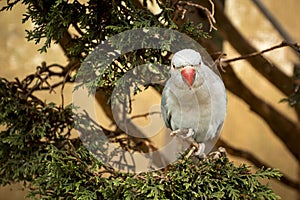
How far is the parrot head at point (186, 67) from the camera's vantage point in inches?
17.7

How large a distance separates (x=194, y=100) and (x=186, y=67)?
0.04 meters

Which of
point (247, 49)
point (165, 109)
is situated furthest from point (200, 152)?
point (247, 49)

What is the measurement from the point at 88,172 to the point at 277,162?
879mm

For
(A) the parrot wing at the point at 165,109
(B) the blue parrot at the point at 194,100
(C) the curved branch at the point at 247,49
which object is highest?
(C) the curved branch at the point at 247,49

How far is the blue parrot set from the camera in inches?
18.0

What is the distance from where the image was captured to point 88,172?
54 cm

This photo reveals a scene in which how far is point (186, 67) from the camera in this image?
0.45 metres

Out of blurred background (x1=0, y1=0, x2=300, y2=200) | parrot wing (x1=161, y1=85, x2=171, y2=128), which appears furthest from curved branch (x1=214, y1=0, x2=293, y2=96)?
parrot wing (x1=161, y1=85, x2=171, y2=128)

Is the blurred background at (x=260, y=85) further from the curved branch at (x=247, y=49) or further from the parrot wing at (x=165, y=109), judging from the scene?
the parrot wing at (x=165, y=109)

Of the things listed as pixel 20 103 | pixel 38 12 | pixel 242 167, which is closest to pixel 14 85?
pixel 20 103

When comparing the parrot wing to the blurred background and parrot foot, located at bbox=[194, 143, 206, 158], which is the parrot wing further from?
the blurred background

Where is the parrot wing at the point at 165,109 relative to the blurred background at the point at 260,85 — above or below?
below

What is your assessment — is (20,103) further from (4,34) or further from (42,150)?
(4,34)

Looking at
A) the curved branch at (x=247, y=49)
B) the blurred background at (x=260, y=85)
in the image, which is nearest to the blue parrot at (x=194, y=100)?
the curved branch at (x=247, y=49)
